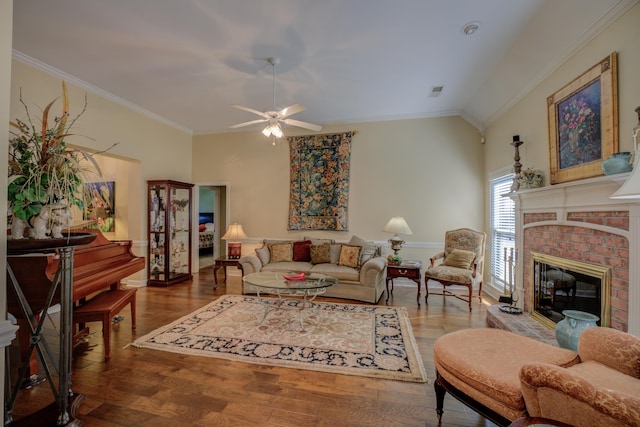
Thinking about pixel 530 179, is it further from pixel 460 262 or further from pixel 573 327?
pixel 573 327

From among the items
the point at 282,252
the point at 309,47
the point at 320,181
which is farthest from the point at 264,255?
the point at 309,47

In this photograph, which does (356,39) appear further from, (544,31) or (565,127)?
(565,127)

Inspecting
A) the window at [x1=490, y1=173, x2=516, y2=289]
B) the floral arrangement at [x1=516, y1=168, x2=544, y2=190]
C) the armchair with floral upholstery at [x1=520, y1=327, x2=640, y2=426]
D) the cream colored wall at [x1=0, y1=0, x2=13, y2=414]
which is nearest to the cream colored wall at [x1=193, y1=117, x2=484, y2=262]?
the window at [x1=490, y1=173, x2=516, y2=289]

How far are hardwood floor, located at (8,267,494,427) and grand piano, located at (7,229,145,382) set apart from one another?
50 centimetres

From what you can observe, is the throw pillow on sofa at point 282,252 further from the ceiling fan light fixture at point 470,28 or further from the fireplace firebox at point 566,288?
the ceiling fan light fixture at point 470,28

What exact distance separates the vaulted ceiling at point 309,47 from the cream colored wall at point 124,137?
208 mm

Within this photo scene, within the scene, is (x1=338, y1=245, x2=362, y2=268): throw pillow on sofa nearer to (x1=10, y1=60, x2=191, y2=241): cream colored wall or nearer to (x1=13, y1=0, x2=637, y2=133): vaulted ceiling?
(x1=13, y1=0, x2=637, y2=133): vaulted ceiling

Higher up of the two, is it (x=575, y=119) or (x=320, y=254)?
(x=575, y=119)

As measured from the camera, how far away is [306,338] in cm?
278

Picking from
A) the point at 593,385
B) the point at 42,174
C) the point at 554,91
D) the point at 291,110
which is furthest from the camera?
the point at 291,110

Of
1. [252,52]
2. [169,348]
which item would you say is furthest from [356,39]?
[169,348]

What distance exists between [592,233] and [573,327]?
2.88ft

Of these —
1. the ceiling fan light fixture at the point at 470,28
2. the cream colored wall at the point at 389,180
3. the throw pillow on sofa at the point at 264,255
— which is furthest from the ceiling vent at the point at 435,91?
the throw pillow on sofa at the point at 264,255

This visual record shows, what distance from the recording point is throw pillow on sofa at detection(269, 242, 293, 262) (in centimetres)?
479
